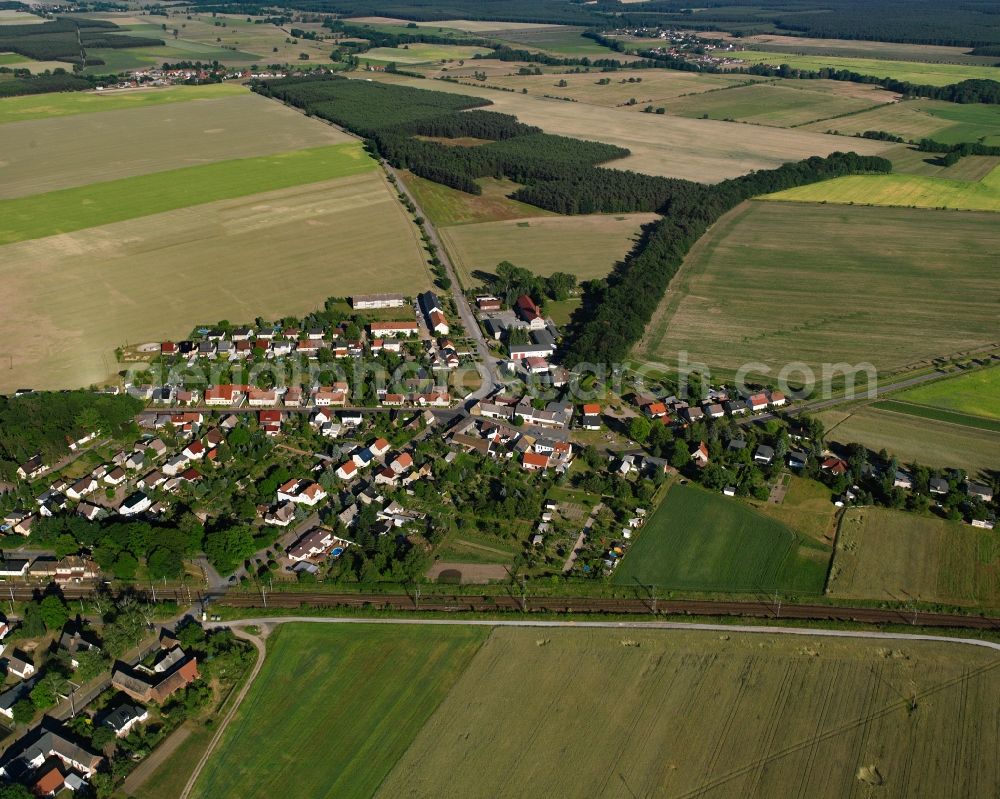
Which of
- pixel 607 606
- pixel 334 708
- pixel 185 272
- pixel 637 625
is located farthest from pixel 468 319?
pixel 334 708

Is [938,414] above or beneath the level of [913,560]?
above

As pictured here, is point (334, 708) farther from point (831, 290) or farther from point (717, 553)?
point (831, 290)

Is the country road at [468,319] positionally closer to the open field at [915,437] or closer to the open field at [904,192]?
the open field at [915,437]

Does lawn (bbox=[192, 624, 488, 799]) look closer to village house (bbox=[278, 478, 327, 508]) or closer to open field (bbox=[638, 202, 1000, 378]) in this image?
village house (bbox=[278, 478, 327, 508])

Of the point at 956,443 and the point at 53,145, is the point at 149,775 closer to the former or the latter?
the point at 956,443

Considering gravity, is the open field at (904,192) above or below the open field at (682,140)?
below

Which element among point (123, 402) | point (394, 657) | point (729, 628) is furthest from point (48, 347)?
point (729, 628)

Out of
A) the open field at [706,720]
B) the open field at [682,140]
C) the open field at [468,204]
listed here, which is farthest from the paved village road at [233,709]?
the open field at [682,140]
